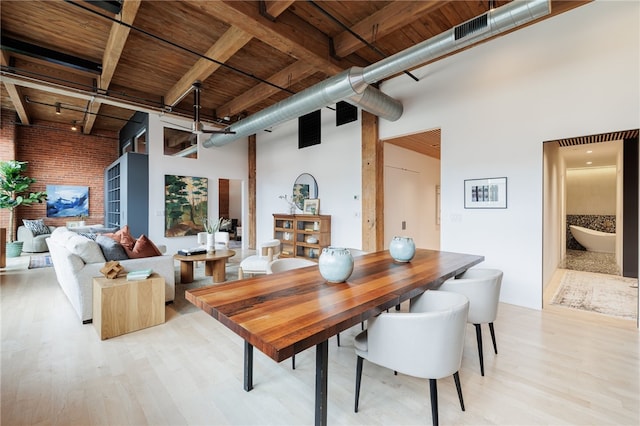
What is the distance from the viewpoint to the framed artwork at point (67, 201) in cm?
812

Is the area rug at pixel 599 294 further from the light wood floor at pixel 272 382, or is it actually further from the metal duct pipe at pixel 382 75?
the metal duct pipe at pixel 382 75

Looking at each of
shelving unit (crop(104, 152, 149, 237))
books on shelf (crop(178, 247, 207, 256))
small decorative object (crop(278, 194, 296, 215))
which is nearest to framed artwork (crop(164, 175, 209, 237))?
shelving unit (crop(104, 152, 149, 237))

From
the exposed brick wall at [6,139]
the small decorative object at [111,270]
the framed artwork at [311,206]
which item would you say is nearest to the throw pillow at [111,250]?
the small decorative object at [111,270]

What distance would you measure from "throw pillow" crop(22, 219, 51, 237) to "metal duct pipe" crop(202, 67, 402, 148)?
6.76m

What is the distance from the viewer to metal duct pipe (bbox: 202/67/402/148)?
11.6ft

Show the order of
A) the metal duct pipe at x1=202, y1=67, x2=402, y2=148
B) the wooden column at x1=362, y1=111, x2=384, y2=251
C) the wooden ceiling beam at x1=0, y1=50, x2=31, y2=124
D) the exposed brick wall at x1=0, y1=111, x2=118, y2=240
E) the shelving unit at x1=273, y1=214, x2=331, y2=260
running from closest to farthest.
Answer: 1. the metal duct pipe at x1=202, y1=67, x2=402, y2=148
2. the wooden ceiling beam at x1=0, y1=50, x2=31, y2=124
3. the wooden column at x1=362, y1=111, x2=384, y2=251
4. the shelving unit at x1=273, y1=214, x2=331, y2=260
5. the exposed brick wall at x1=0, y1=111, x2=118, y2=240

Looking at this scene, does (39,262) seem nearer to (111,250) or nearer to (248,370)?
(111,250)

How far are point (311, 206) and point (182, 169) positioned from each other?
3.57 metres

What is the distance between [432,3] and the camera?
291cm

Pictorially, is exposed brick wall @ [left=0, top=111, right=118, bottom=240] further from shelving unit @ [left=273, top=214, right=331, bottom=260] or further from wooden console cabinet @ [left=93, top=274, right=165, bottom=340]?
wooden console cabinet @ [left=93, top=274, right=165, bottom=340]

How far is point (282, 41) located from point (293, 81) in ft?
5.03

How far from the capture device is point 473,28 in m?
2.64

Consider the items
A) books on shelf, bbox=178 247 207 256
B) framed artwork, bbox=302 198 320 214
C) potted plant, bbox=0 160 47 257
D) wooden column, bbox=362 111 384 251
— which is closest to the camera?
books on shelf, bbox=178 247 207 256

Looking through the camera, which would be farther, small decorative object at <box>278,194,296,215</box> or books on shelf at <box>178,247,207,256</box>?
small decorative object at <box>278,194,296,215</box>
